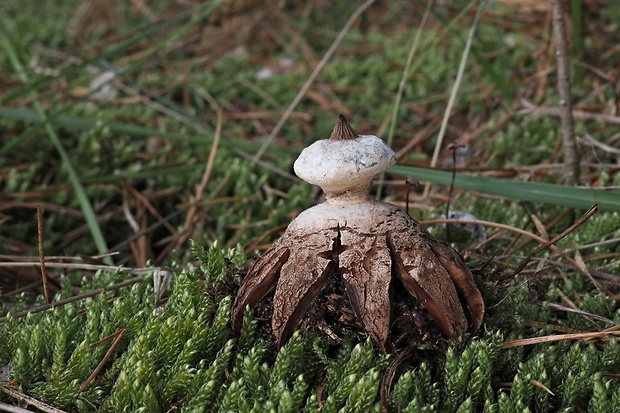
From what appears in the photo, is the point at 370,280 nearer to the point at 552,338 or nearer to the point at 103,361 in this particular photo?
the point at 552,338

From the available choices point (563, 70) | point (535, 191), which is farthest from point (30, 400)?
point (563, 70)

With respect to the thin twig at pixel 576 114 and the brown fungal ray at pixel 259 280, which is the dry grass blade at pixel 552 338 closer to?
the brown fungal ray at pixel 259 280

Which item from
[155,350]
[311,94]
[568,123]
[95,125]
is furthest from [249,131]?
[155,350]

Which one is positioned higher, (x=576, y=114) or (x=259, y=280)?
(x=259, y=280)

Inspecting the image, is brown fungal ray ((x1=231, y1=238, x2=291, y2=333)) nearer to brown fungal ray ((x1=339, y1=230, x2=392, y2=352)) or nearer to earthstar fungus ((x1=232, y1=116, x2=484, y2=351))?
earthstar fungus ((x1=232, y1=116, x2=484, y2=351))

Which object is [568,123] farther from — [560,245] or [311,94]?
[311,94]

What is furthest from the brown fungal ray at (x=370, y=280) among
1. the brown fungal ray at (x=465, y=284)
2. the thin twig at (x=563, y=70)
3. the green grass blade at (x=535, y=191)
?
the thin twig at (x=563, y=70)

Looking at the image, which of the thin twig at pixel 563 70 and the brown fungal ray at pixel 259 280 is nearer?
the brown fungal ray at pixel 259 280
